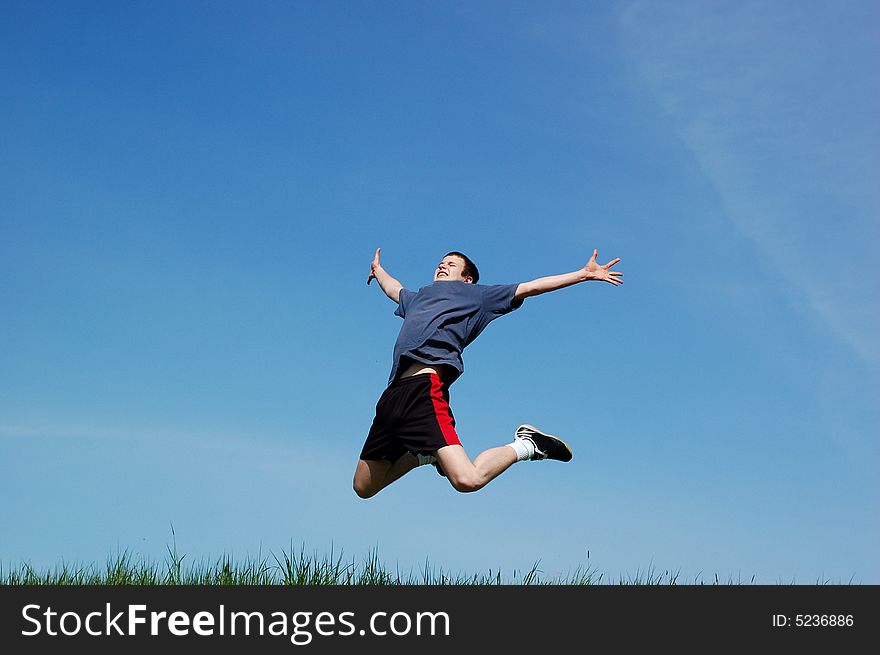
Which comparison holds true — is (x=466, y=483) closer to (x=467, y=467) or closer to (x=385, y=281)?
(x=467, y=467)

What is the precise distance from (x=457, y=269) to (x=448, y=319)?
2.27 ft

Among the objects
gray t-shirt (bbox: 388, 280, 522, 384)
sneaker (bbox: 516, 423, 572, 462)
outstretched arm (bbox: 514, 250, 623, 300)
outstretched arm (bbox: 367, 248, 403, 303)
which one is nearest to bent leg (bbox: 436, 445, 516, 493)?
sneaker (bbox: 516, 423, 572, 462)

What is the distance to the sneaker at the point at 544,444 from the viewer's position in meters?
6.71

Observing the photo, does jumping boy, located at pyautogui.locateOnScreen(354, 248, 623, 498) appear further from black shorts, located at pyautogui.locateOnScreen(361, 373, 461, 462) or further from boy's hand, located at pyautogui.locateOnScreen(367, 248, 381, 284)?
boy's hand, located at pyautogui.locateOnScreen(367, 248, 381, 284)

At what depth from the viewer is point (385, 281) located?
8.07 meters

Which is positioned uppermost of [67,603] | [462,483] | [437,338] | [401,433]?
[437,338]

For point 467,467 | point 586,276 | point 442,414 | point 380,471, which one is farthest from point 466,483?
point 586,276

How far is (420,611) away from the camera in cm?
549

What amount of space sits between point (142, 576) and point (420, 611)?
263 centimetres

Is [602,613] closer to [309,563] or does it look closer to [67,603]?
[309,563]

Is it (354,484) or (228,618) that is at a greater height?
(354,484)

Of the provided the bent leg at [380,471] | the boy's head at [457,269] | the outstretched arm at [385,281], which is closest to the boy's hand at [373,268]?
the outstretched arm at [385,281]

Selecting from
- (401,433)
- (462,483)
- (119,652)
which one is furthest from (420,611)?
(119,652)

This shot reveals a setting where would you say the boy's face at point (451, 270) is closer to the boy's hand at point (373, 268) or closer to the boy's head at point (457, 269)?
the boy's head at point (457, 269)
